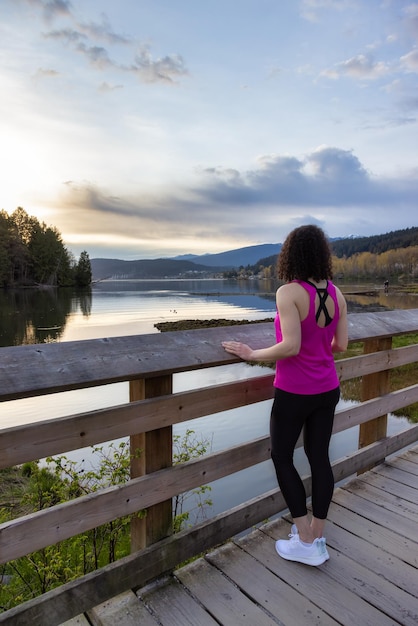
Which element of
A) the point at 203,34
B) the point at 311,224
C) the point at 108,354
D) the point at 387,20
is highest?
the point at 203,34

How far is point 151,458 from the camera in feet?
6.89

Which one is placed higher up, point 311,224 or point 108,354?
point 311,224

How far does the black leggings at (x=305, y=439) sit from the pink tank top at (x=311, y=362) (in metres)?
0.05

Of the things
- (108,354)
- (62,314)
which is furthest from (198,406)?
(62,314)

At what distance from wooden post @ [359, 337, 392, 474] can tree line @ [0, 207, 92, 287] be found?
278 feet

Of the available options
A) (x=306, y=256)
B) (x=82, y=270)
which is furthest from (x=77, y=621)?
(x=82, y=270)

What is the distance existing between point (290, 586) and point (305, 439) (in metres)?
0.76


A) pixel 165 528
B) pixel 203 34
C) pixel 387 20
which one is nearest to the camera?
pixel 165 528

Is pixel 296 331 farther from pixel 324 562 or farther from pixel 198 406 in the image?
pixel 324 562

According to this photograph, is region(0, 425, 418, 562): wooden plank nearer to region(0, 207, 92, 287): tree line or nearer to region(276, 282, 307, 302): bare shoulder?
region(276, 282, 307, 302): bare shoulder

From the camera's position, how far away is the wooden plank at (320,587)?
196 cm

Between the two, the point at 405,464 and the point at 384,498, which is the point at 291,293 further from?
the point at 405,464

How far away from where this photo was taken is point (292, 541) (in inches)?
94.8

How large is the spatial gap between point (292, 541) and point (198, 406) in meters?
1.02
